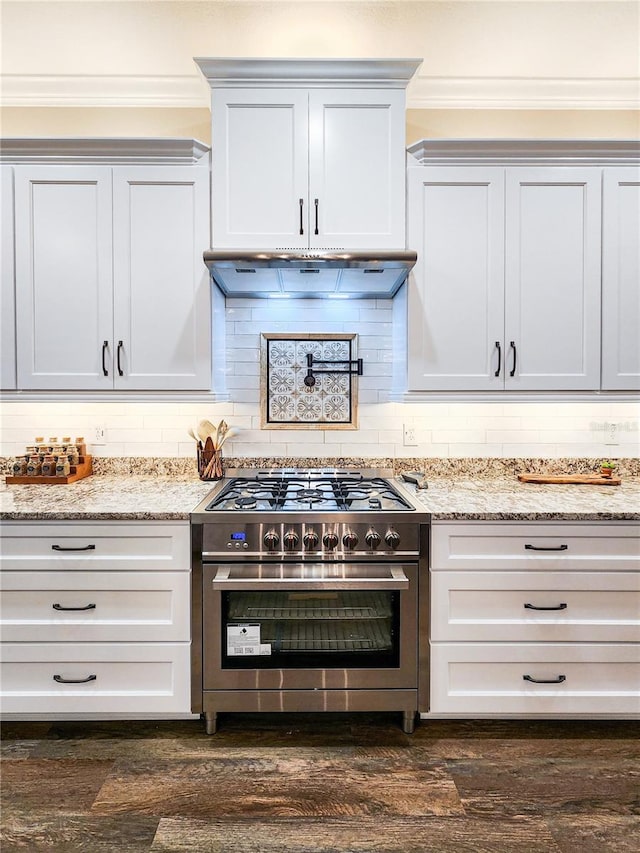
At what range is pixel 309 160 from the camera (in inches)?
85.2

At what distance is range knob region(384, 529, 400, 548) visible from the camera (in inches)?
73.2

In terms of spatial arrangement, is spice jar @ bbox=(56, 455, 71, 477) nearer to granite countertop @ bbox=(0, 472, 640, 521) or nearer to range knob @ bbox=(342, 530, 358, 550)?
granite countertop @ bbox=(0, 472, 640, 521)

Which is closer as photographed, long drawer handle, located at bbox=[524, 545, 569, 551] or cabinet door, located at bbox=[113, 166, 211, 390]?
long drawer handle, located at bbox=[524, 545, 569, 551]

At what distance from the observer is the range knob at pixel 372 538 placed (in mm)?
1854

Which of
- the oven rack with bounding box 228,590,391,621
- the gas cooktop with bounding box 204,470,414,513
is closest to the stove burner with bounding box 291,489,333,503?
the gas cooktop with bounding box 204,470,414,513

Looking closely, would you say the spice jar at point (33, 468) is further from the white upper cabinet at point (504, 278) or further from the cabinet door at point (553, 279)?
the cabinet door at point (553, 279)

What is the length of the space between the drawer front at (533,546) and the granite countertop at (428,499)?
0.15 ft

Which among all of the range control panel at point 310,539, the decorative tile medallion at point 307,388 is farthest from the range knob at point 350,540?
the decorative tile medallion at point 307,388

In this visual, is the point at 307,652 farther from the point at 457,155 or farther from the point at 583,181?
the point at 583,181

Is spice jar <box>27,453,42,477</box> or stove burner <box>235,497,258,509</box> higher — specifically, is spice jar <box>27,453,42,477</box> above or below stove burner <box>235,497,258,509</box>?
above

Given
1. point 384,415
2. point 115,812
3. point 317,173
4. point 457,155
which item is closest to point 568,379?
point 384,415

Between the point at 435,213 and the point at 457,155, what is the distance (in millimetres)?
277

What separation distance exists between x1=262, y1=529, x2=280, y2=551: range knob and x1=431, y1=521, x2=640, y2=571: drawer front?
2.07 ft

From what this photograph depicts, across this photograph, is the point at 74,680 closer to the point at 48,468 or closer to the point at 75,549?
the point at 75,549
